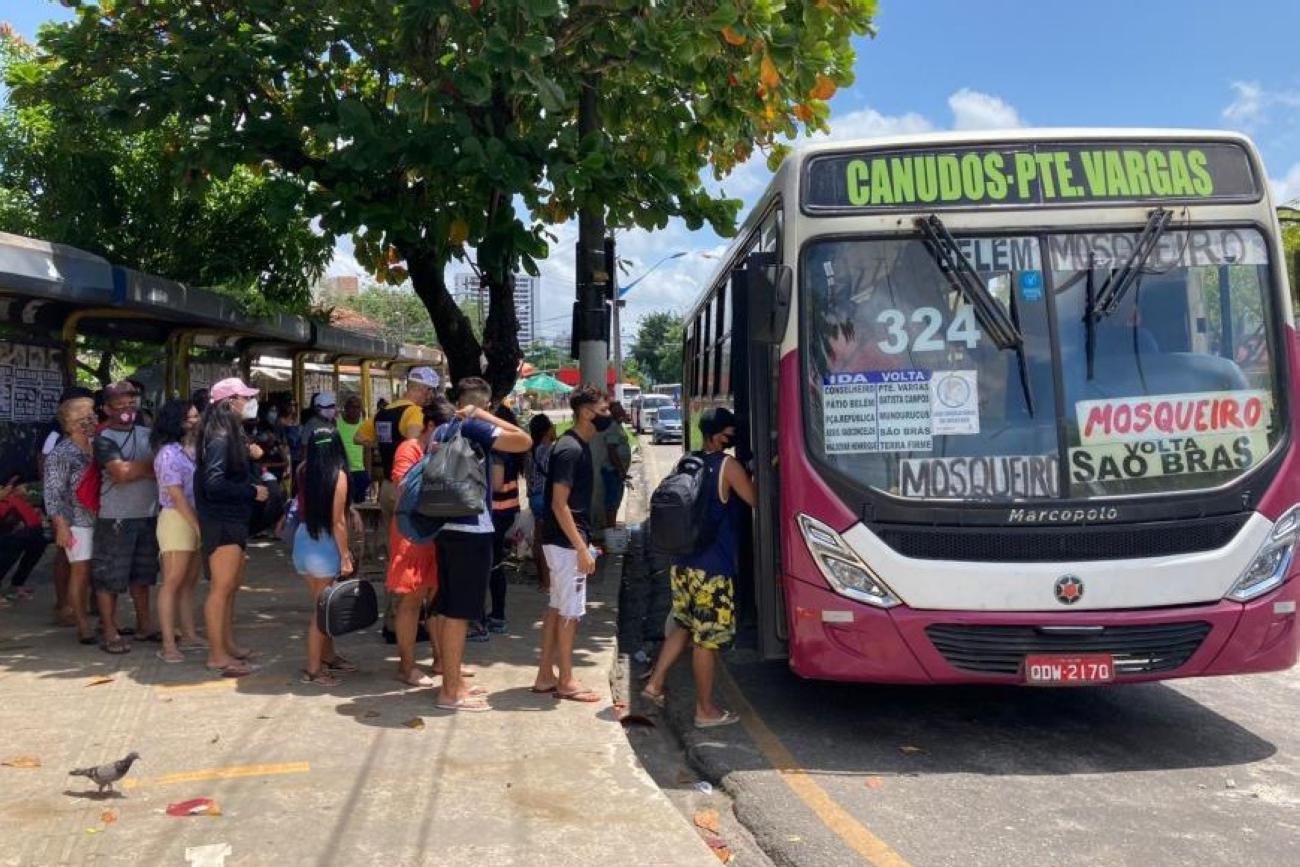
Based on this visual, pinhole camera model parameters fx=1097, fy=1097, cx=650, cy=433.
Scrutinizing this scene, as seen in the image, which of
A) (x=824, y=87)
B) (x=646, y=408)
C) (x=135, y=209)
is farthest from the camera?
(x=646, y=408)

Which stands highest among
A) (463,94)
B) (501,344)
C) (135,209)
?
(135,209)

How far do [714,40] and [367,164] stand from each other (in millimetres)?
2727

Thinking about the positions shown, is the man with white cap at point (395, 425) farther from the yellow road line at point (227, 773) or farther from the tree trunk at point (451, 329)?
the yellow road line at point (227, 773)

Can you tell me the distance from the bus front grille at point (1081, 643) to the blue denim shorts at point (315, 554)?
3.30m

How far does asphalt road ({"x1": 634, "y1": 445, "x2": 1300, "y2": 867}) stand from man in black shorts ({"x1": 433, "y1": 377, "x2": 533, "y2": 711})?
4.31 feet

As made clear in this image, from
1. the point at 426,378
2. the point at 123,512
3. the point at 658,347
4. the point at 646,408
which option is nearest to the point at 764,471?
the point at 426,378

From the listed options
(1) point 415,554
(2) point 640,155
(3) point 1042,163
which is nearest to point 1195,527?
(3) point 1042,163

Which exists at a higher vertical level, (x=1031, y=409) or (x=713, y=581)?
(x=1031, y=409)

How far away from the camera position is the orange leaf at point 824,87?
9.10m

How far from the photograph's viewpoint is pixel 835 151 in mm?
5594

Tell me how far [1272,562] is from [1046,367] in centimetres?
141

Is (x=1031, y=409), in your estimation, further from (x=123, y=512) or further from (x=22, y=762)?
(x=123, y=512)

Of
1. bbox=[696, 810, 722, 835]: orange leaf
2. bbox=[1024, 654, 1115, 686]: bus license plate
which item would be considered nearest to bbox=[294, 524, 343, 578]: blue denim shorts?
bbox=[696, 810, 722, 835]: orange leaf

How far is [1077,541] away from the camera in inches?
203
